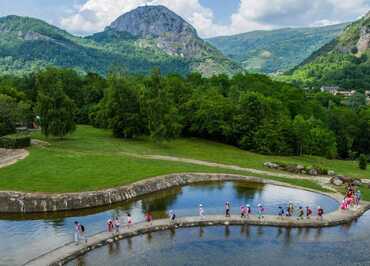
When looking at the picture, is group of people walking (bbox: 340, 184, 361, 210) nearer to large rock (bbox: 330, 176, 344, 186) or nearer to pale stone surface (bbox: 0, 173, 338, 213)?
large rock (bbox: 330, 176, 344, 186)

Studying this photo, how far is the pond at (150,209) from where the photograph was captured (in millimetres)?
36812

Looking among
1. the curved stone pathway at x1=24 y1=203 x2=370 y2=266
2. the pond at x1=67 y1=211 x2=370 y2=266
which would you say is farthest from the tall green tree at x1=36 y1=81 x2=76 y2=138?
the pond at x1=67 y1=211 x2=370 y2=266

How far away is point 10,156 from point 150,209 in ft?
91.3

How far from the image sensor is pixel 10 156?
62.9 m

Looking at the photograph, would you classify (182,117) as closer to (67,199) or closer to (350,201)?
(67,199)

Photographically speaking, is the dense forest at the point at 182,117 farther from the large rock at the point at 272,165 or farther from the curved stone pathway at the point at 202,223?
the curved stone pathway at the point at 202,223

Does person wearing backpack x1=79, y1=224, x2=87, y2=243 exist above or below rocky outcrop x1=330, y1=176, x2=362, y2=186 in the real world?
below

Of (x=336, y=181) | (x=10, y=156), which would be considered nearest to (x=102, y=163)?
(x=10, y=156)

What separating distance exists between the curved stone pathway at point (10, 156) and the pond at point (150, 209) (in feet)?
54.1

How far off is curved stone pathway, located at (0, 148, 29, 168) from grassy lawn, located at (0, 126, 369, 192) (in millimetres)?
1346

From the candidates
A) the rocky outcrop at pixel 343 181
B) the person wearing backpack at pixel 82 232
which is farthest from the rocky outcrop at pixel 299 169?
the person wearing backpack at pixel 82 232

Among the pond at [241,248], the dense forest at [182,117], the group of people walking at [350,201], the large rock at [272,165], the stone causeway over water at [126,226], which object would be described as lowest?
the pond at [241,248]

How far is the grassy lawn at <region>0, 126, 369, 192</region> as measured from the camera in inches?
2026

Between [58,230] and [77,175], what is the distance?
14.4m
